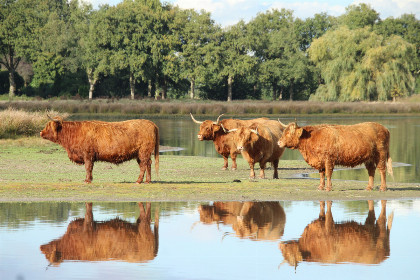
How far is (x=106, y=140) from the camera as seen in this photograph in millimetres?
15289

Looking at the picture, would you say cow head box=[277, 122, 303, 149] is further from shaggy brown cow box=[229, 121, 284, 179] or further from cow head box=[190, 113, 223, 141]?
cow head box=[190, 113, 223, 141]

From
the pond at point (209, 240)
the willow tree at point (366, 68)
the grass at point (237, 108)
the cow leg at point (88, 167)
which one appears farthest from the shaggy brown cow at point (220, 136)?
the willow tree at point (366, 68)

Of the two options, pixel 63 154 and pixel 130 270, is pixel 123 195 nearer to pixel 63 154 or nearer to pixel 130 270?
pixel 130 270

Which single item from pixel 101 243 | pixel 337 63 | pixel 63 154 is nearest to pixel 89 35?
pixel 337 63

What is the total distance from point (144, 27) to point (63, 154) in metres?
59.9

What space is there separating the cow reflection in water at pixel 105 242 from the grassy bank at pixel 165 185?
258cm

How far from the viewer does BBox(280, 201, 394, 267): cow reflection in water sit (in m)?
9.31

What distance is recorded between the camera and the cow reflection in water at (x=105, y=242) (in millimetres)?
9242

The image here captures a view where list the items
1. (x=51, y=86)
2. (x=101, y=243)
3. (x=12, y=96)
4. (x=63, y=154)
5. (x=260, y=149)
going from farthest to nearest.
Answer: (x=51, y=86) < (x=12, y=96) < (x=63, y=154) < (x=260, y=149) < (x=101, y=243)

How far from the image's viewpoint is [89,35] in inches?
3327

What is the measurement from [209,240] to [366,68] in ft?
198

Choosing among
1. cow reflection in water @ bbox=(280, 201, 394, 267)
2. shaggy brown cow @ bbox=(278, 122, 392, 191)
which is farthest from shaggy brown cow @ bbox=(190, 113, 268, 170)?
cow reflection in water @ bbox=(280, 201, 394, 267)

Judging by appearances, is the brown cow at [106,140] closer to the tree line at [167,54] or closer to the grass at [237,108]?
the grass at [237,108]

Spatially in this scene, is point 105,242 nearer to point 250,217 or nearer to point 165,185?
point 250,217
